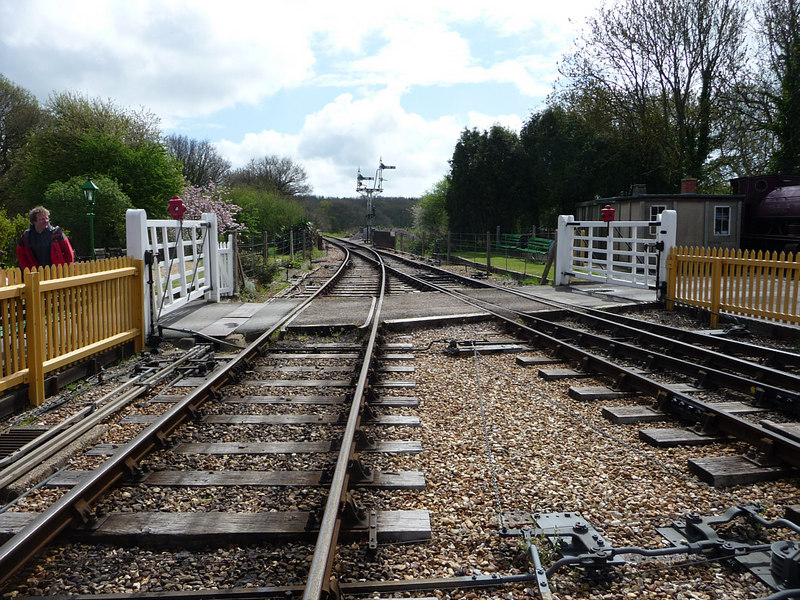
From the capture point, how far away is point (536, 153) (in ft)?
133

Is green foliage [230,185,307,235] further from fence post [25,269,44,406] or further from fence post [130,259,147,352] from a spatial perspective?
fence post [25,269,44,406]

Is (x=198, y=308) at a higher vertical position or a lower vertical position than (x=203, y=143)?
lower

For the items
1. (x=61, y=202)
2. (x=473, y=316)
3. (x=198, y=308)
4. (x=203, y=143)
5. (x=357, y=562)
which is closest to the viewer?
(x=357, y=562)

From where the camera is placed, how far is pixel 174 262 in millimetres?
10719

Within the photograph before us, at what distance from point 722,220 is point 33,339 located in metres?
22.7

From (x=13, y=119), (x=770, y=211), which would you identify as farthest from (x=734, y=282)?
(x=13, y=119)

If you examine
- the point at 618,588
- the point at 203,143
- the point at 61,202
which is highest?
the point at 203,143

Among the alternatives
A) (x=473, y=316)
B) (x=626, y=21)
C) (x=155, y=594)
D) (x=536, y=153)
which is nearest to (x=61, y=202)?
(x=473, y=316)

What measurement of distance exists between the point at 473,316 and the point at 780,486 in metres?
6.70

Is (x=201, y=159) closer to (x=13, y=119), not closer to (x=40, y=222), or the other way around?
(x=13, y=119)

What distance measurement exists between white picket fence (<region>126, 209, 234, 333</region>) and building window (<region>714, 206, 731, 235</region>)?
17.8 m

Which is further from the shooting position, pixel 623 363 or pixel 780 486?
pixel 623 363

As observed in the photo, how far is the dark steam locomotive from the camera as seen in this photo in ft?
67.5

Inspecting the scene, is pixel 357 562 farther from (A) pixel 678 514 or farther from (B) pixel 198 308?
(B) pixel 198 308
